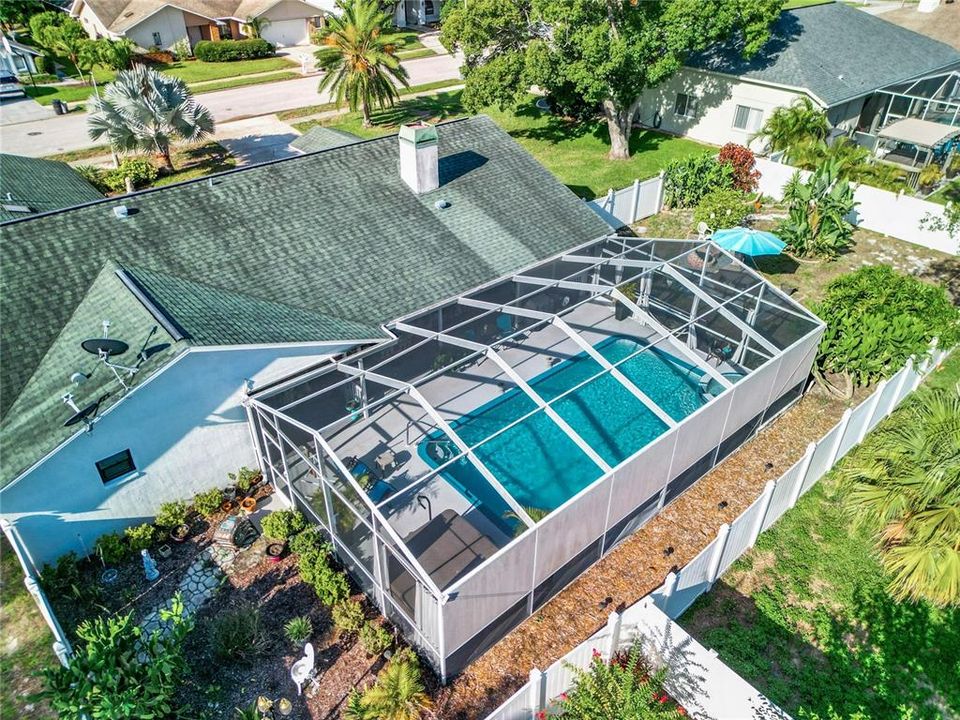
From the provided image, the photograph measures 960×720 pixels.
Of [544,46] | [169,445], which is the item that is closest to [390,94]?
[544,46]

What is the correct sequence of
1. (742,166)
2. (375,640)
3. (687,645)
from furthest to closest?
(742,166), (375,640), (687,645)

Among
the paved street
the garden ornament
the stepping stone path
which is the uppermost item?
the paved street

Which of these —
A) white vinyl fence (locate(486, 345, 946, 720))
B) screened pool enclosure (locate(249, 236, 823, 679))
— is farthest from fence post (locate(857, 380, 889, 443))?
white vinyl fence (locate(486, 345, 946, 720))

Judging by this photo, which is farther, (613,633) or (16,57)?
(16,57)

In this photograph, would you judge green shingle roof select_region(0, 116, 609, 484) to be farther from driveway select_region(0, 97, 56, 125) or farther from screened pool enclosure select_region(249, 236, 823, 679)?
driveway select_region(0, 97, 56, 125)

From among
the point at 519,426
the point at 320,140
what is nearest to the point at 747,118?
the point at 320,140

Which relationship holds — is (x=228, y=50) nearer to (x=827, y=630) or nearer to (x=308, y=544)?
(x=308, y=544)
